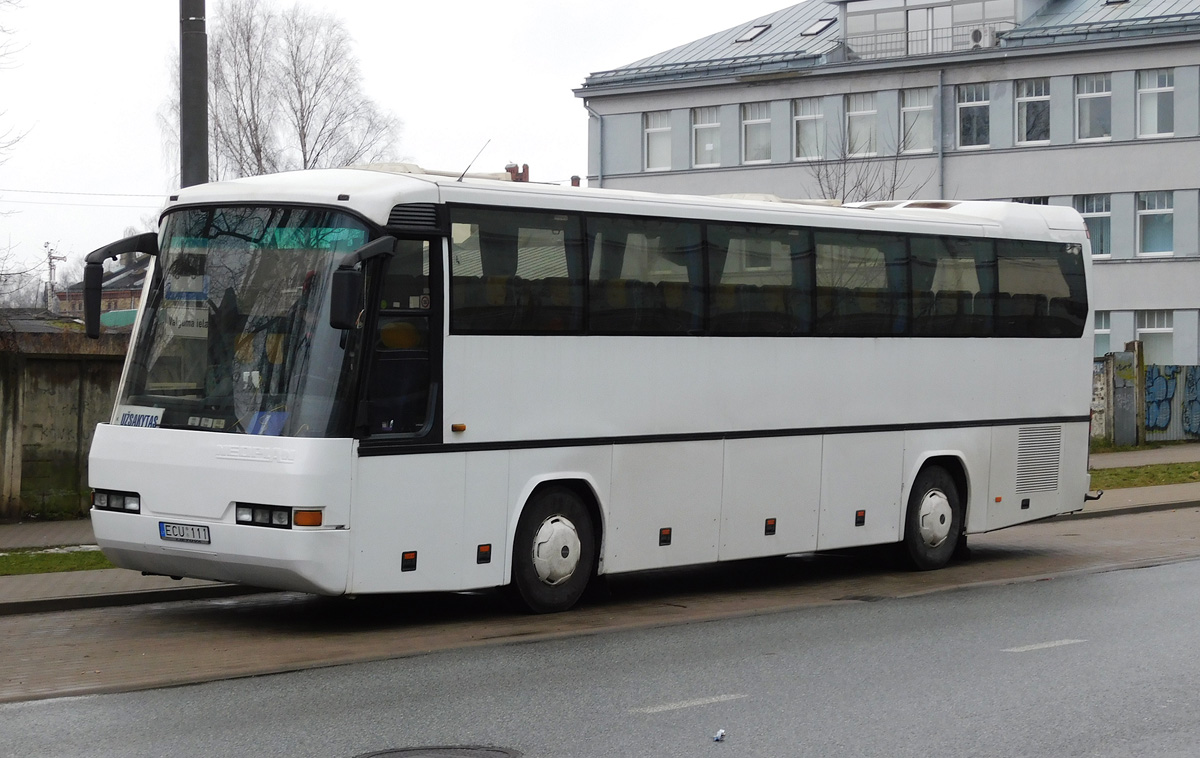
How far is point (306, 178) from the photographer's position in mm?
11648

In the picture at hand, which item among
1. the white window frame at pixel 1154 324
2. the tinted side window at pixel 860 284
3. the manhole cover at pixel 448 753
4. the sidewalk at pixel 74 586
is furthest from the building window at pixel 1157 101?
the manhole cover at pixel 448 753

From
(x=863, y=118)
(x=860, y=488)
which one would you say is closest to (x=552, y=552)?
(x=860, y=488)

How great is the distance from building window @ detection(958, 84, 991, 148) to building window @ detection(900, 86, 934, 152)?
97 cm

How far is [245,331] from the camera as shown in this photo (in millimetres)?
11297

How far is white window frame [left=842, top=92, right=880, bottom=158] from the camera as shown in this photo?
53.1 meters

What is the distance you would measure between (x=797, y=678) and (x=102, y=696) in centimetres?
412

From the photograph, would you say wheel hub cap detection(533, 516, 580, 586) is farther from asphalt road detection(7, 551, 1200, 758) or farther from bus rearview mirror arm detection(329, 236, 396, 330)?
bus rearview mirror arm detection(329, 236, 396, 330)

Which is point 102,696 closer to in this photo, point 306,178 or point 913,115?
point 306,178

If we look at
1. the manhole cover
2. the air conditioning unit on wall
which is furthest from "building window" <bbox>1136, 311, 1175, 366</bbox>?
the manhole cover

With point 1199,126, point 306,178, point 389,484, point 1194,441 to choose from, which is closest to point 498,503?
point 389,484

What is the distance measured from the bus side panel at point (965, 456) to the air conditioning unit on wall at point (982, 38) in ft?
122

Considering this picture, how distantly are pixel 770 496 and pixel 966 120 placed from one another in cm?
4000

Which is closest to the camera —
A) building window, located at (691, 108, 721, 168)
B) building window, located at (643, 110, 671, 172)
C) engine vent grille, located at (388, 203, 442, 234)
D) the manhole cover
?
the manhole cover

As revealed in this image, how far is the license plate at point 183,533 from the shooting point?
36.5 ft
